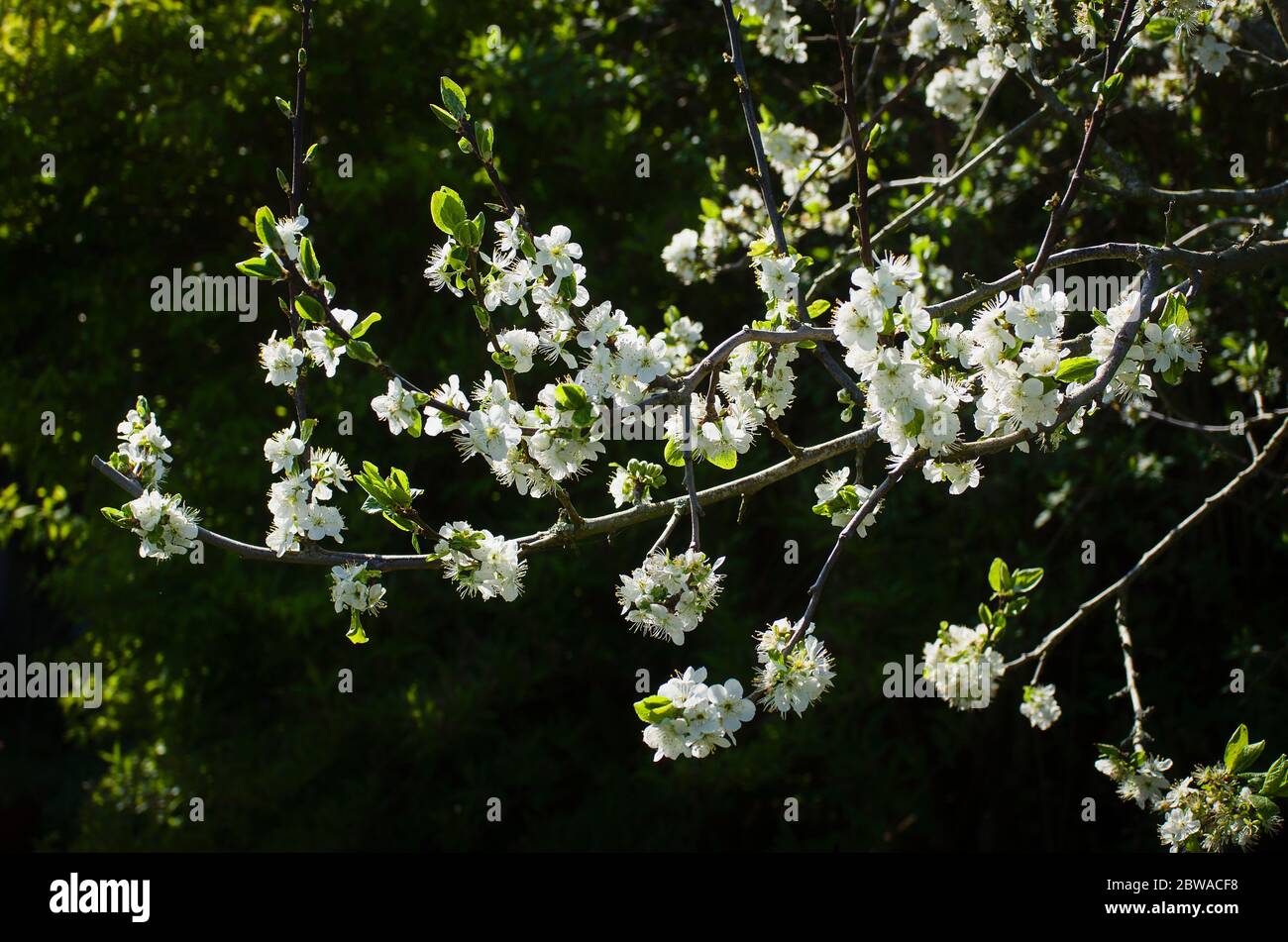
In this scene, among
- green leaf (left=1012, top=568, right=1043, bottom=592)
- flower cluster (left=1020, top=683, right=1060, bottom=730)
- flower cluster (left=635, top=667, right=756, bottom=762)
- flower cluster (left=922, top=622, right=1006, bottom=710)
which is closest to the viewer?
flower cluster (left=635, top=667, right=756, bottom=762)

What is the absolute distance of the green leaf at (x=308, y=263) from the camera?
1341 millimetres

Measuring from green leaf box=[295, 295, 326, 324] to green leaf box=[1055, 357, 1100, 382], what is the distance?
2.79 ft

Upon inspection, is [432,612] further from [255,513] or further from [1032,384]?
[1032,384]

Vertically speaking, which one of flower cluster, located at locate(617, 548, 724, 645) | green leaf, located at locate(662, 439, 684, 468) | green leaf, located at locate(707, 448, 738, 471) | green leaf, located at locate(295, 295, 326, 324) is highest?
green leaf, located at locate(295, 295, 326, 324)

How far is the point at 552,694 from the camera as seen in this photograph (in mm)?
3480

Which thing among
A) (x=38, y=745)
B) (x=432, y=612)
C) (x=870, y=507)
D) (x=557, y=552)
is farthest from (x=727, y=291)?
(x=38, y=745)

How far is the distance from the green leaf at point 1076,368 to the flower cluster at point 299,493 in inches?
35.1

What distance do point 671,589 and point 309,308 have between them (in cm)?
54

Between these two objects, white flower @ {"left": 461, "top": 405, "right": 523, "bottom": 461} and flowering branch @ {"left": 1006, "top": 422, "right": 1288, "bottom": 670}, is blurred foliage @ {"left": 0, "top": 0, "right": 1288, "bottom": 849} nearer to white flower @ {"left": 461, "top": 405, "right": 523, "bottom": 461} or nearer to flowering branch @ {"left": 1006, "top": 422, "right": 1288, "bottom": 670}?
flowering branch @ {"left": 1006, "top": 422, "right": 1288, "bottom": 670}

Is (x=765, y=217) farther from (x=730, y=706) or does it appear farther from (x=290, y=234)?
(x=730, y=706)

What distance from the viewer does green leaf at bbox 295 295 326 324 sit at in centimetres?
135

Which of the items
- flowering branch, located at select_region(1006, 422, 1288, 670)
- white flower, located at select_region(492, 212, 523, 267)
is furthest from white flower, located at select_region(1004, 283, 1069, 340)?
flowering branch, located at select_region(1006, 422, 1288, 670)

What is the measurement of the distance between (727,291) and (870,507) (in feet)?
6.96

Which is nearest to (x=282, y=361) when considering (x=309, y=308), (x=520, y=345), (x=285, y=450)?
(x=285, y=450)
